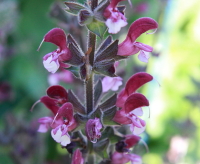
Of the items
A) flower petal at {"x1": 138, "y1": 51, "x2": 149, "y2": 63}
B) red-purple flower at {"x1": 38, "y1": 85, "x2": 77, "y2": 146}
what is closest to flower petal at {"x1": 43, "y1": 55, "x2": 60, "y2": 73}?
red-purple flower at {"x1": 38, "y1": 85, "x2": 77, "y2": 146}

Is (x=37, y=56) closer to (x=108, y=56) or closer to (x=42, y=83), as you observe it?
(x=42, y=83)

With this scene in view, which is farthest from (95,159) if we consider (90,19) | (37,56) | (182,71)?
(182,71)

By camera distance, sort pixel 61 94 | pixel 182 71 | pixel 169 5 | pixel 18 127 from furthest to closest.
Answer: pixel 182 71, pixel 18 127, pixel 169 5, pixel 61 94

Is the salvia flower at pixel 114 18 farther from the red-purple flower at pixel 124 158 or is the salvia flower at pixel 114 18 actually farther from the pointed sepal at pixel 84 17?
the red-purple flower at pixel 124 158

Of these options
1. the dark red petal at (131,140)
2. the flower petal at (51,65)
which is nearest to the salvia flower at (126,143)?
the dark red petal at (131,140)

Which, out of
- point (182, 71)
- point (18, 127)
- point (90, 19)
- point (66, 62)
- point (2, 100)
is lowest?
point (182, 71)

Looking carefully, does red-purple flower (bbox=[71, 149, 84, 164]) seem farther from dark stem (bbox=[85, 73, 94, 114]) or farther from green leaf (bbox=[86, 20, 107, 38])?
green leaf (bbox=[86, 20, 107, 38])

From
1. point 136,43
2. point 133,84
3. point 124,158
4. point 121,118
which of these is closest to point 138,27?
point 136,43
